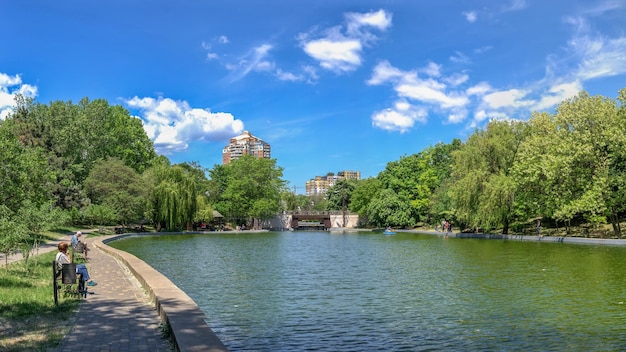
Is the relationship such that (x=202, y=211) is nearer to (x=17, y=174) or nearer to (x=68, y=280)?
(x=17, y=174)

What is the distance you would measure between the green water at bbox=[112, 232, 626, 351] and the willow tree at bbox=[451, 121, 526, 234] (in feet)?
62.6

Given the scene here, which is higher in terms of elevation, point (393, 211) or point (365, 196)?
point (365, 196)

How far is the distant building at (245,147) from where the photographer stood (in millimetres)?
181125

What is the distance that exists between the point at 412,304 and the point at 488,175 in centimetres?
3215

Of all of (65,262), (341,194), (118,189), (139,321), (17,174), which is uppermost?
(341,194)

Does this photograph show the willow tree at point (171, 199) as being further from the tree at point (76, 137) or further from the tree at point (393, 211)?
the tree at point (393, 211)

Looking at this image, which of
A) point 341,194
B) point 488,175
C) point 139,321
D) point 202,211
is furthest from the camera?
point 341,194

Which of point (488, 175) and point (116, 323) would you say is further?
point (488, 175)

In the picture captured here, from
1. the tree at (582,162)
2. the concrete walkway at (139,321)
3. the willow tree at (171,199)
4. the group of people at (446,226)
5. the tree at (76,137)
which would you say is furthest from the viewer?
the willow tree at (171,199)

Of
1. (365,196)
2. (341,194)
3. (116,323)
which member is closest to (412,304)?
(116,323)

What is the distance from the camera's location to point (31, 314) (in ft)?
27.0

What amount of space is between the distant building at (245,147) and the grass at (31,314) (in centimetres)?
16772

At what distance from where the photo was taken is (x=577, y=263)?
64.4 ft

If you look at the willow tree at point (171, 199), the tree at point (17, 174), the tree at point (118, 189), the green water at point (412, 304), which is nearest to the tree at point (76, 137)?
the tree at point (118, 189)
